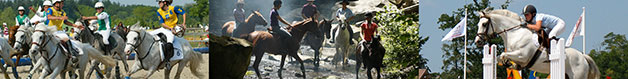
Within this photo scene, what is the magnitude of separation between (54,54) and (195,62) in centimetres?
189

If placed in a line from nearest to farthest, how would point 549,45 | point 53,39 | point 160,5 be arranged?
point 549,45 < point 53,39 < point 160,5

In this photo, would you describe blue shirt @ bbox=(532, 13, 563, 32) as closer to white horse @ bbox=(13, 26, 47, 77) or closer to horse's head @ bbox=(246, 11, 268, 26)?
horse's head @ bbox=(246, 11, 268, 26)

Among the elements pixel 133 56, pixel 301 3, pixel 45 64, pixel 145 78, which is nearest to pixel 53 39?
pixel 45 64

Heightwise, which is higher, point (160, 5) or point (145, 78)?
point (160, 5)

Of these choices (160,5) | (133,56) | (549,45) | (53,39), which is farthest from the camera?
(133,56)

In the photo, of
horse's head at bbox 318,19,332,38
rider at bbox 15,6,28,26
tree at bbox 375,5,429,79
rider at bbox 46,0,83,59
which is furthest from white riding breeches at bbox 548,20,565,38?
rider at bbox 15,6,28,26

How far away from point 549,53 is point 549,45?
73 mm

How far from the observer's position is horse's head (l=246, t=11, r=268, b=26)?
12258mm

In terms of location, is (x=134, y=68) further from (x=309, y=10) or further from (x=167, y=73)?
(x=309, y=10)

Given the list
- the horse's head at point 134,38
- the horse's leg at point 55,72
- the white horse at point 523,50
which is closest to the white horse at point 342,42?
the horse's head at point 134,38

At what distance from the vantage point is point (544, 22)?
32.1 ft

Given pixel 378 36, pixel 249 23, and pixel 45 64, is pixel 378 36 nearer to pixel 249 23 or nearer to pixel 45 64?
pixel 249 23

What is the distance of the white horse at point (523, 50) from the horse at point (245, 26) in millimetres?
3221

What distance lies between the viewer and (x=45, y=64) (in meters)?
10.6
